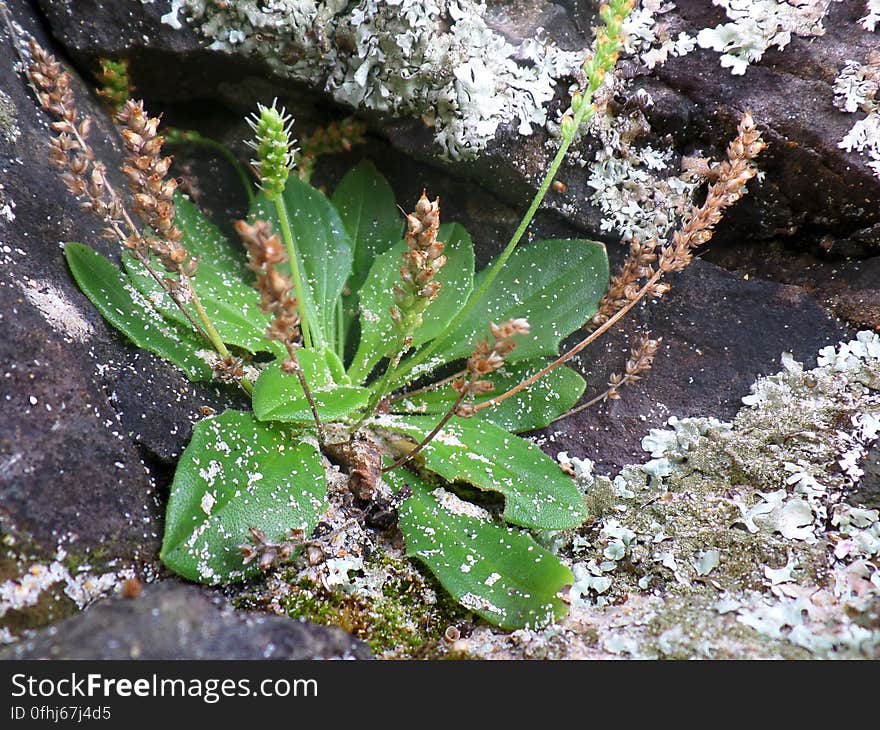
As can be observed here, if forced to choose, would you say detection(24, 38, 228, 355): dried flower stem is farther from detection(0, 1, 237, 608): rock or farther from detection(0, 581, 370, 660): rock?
detection(0, 581, 370, 660): rock

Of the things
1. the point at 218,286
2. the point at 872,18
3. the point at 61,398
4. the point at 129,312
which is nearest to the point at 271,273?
the point at 61,398

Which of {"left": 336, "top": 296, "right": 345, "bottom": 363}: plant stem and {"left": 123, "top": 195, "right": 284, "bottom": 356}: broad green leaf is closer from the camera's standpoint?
{"left": 123, "top": 195, "right": 284, "bottom": 356}: broad green leaf

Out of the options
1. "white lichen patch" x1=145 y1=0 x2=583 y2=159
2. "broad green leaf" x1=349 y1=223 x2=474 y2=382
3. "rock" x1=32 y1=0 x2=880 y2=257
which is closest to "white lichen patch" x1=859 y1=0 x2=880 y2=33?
"rock" x1=32 y1=0 x2=880 y2=257

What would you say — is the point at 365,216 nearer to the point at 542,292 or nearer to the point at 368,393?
the point at 542,292

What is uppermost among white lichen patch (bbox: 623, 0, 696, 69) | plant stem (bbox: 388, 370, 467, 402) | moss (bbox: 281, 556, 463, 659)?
white lichen patch (bbox: 623, 0, 696, 69)

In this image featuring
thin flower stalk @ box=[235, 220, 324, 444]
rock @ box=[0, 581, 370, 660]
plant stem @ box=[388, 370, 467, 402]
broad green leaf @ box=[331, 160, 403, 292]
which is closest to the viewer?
rock @ box=[0, 581, 370, 660]

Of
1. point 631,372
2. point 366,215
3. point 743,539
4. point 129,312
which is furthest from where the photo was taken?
point 366,215
